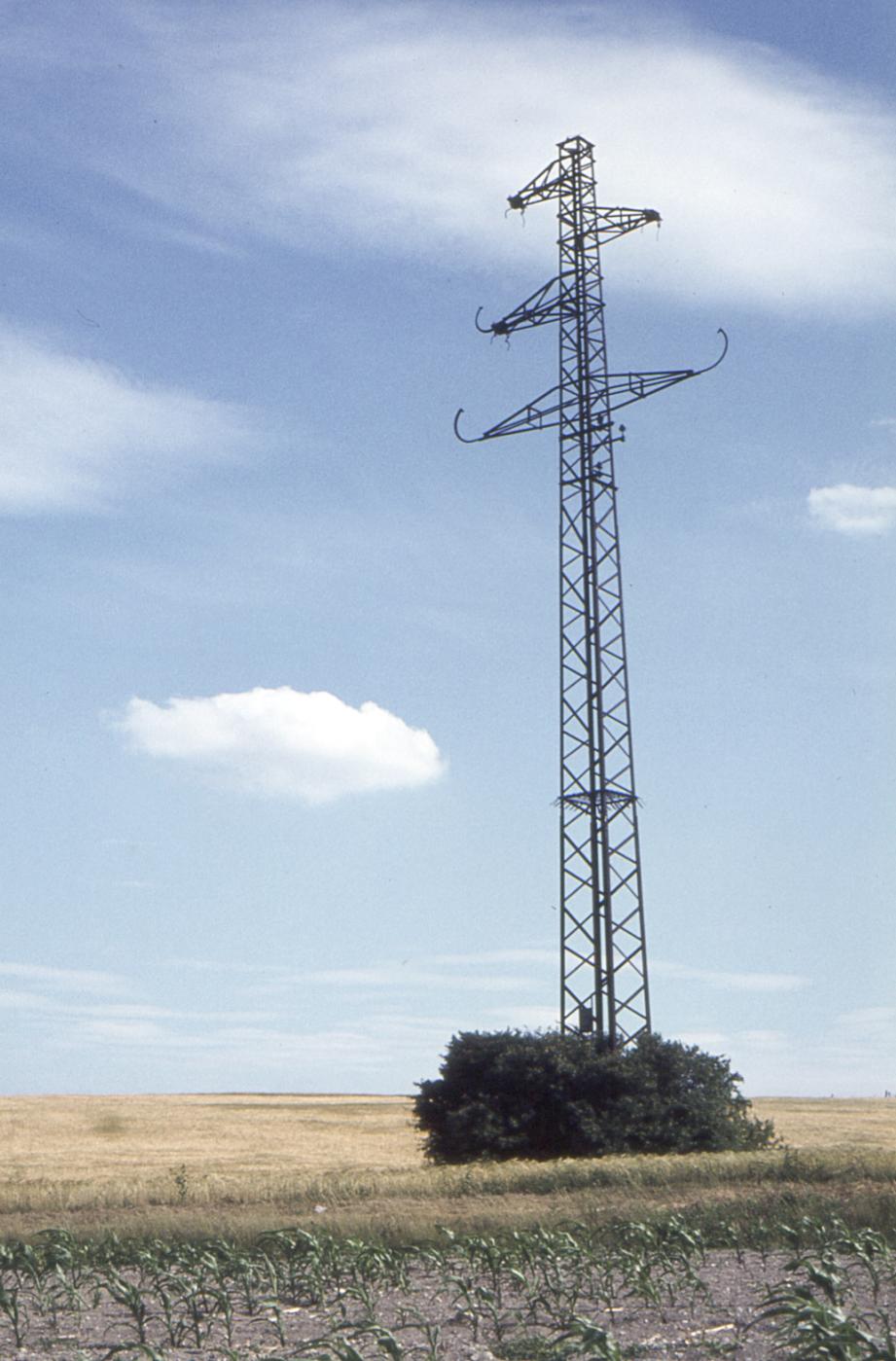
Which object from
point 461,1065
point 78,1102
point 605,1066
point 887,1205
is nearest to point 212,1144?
point 461,1065

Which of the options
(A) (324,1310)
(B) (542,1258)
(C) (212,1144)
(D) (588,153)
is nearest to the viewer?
(A) (324,1310)

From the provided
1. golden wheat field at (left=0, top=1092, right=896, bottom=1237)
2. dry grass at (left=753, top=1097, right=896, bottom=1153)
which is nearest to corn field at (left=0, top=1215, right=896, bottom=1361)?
golden wheat field at (left=0, top=1092, right=896, bottom=1237)

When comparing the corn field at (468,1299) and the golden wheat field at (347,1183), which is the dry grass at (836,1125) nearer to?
the golden wheat field at (347,1183)

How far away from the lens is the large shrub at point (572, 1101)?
31.5m

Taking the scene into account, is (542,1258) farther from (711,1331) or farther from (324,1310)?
(711,1331)

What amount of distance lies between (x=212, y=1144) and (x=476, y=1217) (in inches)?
1034

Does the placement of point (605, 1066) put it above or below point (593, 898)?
below

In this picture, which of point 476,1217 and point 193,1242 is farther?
point 476,1217

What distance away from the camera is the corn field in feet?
30.2

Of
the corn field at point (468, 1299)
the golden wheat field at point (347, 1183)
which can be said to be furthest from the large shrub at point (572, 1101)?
the corn field at point (468, 1299)

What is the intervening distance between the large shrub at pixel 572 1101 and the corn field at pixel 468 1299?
1612cm

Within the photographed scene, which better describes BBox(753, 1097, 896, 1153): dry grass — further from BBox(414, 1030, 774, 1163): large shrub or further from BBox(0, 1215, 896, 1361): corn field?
BBox(0, 1215, 896, 1361): corn field

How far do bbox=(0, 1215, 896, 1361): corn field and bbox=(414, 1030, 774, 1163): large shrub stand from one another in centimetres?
1612

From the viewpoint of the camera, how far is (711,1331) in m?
10.1
